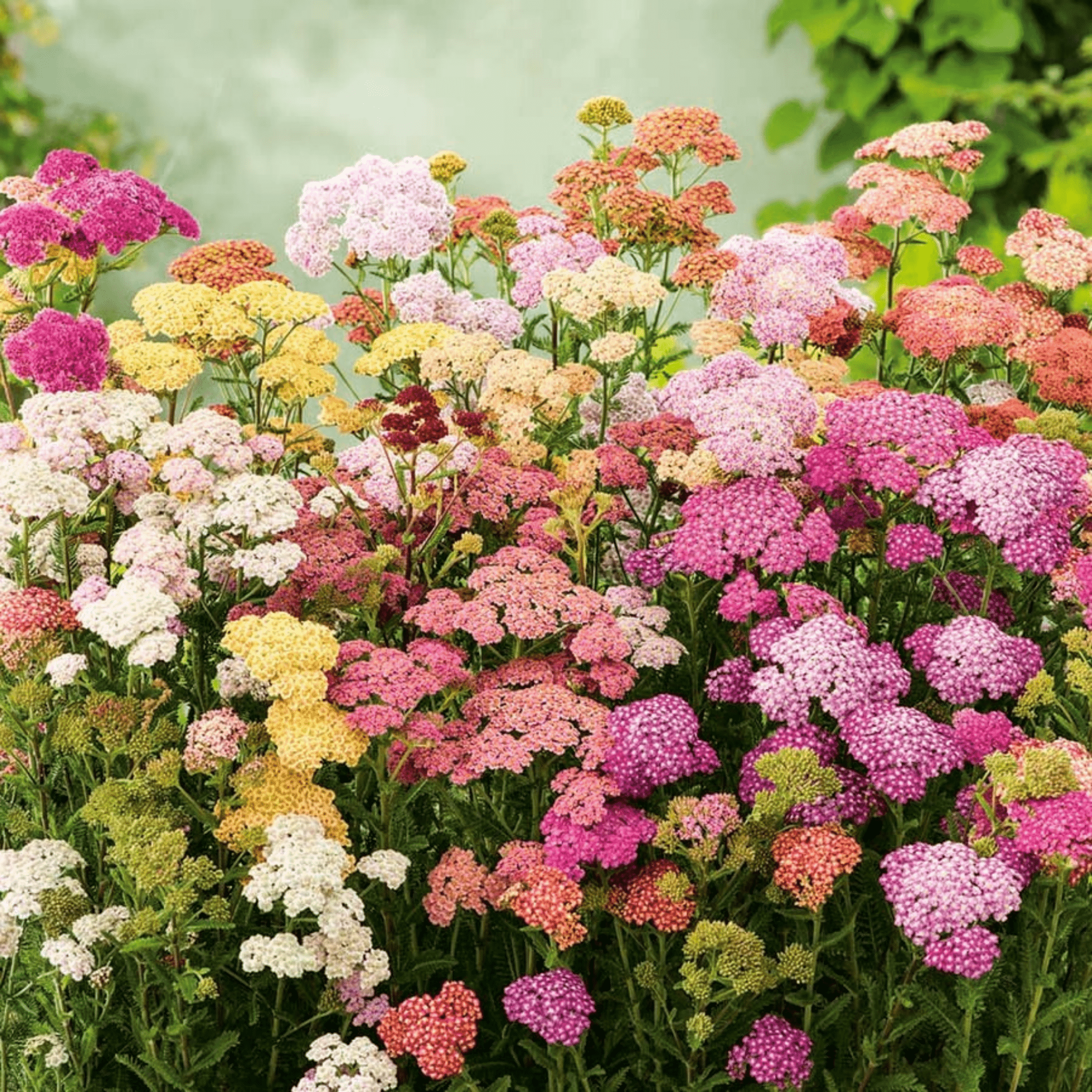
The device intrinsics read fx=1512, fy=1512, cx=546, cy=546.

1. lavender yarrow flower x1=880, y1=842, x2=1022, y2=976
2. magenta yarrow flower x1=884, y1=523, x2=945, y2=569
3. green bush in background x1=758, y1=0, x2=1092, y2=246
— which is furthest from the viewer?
green bush in background x1=758, y1=0, x2=1092, y2=246

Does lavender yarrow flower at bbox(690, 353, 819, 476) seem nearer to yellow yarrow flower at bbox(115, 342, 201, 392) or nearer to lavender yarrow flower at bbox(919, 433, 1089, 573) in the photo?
lavender yarrow flower at bbox(919, 433, 1089, 573)

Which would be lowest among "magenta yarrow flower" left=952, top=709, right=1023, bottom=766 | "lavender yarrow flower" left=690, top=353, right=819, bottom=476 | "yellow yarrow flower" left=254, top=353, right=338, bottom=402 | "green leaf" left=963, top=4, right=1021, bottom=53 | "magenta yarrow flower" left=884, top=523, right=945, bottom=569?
"magenta yarrow flower" left=952, top=709, right=1023, bottom=766

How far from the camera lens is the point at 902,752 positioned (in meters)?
2.16

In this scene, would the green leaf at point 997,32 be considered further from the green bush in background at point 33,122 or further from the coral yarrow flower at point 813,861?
the coral yarrow flower at point 813,861

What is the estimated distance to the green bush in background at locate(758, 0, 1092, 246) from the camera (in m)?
6.82

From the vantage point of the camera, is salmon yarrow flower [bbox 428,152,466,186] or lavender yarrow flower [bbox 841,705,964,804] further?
salmon yarrow flower [bbox 428,152,466,186]

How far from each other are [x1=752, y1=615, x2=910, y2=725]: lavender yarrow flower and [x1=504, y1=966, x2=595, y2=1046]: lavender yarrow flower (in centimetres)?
49

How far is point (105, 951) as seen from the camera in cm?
221

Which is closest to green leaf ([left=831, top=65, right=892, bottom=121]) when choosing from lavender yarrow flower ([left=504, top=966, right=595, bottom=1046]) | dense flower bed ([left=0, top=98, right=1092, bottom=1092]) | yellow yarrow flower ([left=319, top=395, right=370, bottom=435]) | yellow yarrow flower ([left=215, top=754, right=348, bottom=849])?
dense flower bed ([left=0, top=98, right=1092, bottom=1092])

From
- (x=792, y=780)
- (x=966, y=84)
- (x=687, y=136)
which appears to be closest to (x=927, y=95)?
(x=966, y=84)

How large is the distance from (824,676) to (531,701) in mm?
439

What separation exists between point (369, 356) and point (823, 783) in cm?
126

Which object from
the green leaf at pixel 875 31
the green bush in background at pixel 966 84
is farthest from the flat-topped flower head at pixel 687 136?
the green leaf at pixel 875 31

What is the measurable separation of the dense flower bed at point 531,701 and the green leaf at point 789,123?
4.47 m
